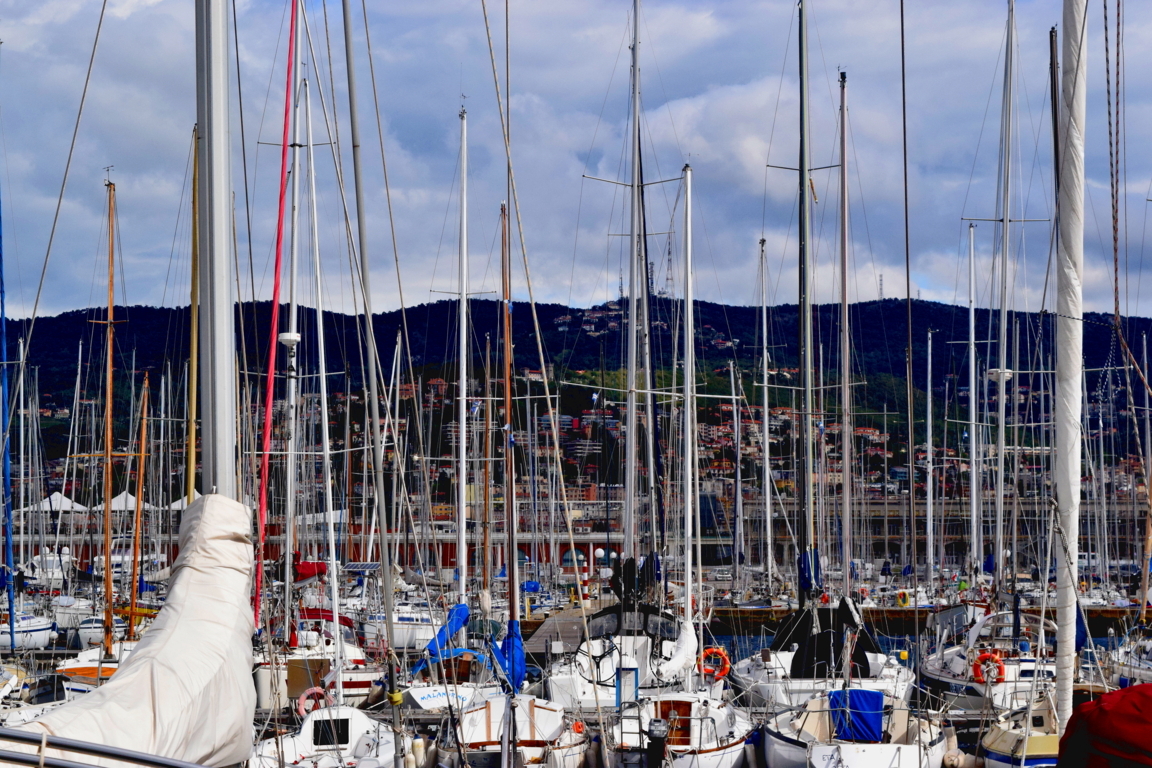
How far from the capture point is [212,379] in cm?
500

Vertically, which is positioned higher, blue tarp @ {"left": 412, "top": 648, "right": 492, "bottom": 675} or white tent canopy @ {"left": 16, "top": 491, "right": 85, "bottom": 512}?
white tent canopy @ {"left": 16, "top": 491, "right": 85, "bottom": 512}

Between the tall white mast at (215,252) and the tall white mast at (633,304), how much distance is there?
526 inches

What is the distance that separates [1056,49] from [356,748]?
42.6 feet

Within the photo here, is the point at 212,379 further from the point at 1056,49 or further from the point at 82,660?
the point at 82,660

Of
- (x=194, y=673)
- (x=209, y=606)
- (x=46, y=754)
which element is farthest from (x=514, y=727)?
(x=46, y=754)

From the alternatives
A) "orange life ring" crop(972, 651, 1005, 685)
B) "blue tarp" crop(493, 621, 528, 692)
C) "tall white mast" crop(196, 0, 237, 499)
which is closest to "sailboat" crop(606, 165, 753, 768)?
"blue tarp" crop(493, 621, 528, 692)

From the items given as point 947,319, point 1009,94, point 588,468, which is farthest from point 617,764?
point 947,319

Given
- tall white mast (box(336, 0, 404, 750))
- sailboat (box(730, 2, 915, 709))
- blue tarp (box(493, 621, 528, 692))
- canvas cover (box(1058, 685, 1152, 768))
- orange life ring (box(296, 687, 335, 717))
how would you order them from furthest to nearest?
sailboat (box(730, 2, 915, 709)) < blue tarp (box(493, 621, 528, 692)) < orange life ring (box(296, 687, 335, 717)) < tall white mast (box(336, 0, 404, 750)) < canvas cover (box(1058, 685, 1152, 768))

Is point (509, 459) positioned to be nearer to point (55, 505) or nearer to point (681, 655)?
point (681, 655)

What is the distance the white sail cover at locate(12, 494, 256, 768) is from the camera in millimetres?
4277

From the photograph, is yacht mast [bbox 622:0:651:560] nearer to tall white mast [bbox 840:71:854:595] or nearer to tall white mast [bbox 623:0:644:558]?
tall white mast [bbox 623:0:644:558]

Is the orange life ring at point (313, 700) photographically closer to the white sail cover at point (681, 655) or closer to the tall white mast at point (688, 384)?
the white sail cover at point (681, 655)

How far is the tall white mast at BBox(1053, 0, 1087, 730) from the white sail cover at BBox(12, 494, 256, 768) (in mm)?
6181

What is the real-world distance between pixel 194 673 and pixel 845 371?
17574 mm
